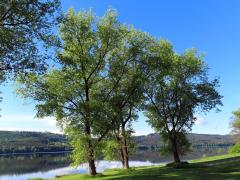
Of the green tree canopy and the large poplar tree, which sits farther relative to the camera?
the green tree canopy

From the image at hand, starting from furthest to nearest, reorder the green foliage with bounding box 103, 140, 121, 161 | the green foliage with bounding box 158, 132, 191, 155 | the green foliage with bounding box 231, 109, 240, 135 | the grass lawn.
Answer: the green foliage with bounding box 231, 109, 240, 135 → the green foliage with bounding box 158, 132, 191, 155 → the green foliage with bounding box 103, 140, 121, 161 → the grass lawn

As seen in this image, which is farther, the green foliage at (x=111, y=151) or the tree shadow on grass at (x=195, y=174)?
the green foliage at (x=111, y=151)

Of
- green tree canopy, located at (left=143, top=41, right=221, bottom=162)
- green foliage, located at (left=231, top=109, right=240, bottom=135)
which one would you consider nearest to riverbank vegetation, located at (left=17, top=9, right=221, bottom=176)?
green tree canopy, located at (left=143, top=41, right=221, bottom=162)

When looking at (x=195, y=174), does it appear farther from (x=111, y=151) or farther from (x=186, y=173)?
(x=111, y=151)

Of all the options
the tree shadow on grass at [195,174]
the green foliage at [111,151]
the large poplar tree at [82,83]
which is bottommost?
the tree shadow on grass at [195,174]

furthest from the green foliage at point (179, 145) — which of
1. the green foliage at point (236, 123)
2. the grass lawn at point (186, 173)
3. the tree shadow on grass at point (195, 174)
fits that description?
the green foliage at point (236, 123)

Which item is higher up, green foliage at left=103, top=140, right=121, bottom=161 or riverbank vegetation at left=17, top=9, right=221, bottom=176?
riverbank vegetation at left=17, top=9, right=221, bottom=176

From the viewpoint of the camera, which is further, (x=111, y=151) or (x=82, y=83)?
(x=111, y=151)

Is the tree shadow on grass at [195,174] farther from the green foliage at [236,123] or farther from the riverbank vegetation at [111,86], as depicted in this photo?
the green foliage at [236,123]

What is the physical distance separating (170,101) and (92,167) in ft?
69.6

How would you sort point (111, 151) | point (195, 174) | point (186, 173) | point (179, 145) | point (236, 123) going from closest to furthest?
point (195, 174), point (186, 173), point (111, 151), point (179, 145), point (236, 123)

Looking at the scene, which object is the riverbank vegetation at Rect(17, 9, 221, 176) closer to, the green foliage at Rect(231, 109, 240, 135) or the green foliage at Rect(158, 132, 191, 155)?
the green foliage at Rect(158, 132, 191, 155)

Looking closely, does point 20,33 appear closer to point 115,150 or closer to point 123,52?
point 123,52

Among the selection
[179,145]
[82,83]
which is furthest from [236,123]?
[82,83]
